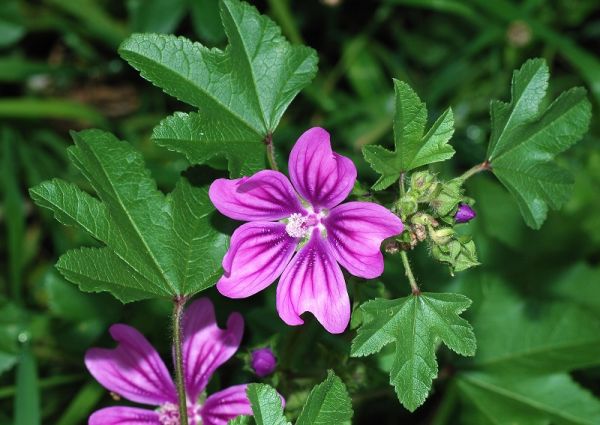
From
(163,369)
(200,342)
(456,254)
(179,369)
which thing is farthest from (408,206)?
(163,369)

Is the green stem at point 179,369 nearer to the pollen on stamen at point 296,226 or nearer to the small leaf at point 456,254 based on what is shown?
the pollen on stamen at point 296,226

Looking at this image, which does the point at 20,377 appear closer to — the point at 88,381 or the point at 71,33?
the point at 88,381

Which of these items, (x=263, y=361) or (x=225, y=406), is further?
(x=225, y=406)

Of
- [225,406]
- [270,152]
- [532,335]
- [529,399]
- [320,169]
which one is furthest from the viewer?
[532,335]

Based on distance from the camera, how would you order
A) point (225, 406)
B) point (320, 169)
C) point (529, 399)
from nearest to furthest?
point (320, 169) → point (225, 406) → point (529, 399)

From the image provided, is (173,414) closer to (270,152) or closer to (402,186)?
(270,152)

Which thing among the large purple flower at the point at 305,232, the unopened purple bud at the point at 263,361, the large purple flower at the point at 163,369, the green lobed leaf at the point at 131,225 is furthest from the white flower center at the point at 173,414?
the large purple flower at the point at 305,232

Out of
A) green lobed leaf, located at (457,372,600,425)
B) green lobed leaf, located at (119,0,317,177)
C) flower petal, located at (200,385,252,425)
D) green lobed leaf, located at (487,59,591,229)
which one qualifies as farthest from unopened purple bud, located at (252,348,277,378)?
green lobed leaf, located at (457,372,600,425)
